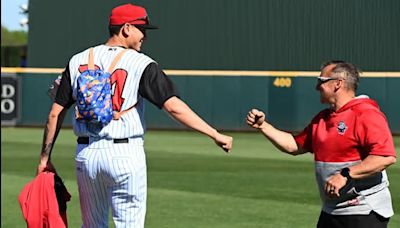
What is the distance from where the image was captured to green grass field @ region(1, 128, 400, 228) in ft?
30.1

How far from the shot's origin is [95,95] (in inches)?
217

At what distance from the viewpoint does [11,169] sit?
13641 mm

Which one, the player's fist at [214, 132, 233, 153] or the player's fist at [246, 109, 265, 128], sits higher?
the player's fist at [246, 109, 265, 128]

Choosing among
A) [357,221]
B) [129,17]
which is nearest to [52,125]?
[129,17]

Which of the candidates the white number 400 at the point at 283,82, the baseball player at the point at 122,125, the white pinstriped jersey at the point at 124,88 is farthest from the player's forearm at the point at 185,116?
the white number 400 at the point at 283,82

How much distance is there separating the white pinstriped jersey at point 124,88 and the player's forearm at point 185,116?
20 centimetres

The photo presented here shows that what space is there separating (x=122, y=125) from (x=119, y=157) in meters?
0.18

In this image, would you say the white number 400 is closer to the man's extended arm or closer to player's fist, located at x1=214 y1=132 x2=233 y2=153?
the man's extended arm

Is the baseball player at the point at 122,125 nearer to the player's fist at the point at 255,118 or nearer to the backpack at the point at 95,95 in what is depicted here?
the backpack at the point at 95,95

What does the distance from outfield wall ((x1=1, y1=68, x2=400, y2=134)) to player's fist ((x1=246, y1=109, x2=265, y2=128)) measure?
15.7m

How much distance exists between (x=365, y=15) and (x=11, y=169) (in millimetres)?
8214

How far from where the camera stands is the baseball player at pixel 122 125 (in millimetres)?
5527

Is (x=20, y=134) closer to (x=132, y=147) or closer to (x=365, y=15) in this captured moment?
(x=365, y=15)

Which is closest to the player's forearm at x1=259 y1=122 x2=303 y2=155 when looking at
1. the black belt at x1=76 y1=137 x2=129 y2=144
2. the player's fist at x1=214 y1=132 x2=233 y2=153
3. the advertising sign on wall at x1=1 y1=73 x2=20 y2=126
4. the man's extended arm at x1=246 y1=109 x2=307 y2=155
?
the man's extended arm at x1=246 y1=109 x2=307 y2=155
